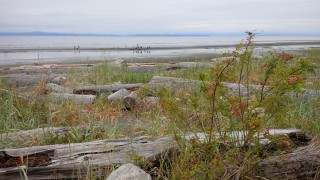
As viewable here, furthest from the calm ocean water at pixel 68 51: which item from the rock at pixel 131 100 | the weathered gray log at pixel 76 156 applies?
the weathered gray log at pixel 76 156

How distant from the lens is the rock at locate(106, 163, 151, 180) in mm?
3135

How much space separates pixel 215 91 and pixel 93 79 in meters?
7.87

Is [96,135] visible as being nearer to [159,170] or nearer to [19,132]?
[19,132]

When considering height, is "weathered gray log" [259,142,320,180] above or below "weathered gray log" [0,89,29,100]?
below

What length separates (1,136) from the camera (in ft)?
15.1

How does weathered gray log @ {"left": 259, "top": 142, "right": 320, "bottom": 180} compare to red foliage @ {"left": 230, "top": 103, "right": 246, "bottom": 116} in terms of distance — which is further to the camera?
weathered gray log @ {"left": 259, "top": 142, "right": 320, "bottom": 180}

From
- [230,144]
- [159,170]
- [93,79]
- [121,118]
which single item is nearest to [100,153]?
[159,170]

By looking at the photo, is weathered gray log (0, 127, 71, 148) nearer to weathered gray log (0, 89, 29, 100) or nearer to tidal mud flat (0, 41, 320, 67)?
weathered gray log (0, 89, 29, 100)

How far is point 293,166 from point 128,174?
163cm

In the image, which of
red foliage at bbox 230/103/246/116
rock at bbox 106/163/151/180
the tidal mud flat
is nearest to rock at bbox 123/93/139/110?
rock at bbox 106/163/151/180

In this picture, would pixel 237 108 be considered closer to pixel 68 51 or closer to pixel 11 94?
pixel 11 94

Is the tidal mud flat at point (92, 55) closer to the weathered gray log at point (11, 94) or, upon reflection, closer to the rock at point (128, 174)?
the weathered gray log at point (11, 94)

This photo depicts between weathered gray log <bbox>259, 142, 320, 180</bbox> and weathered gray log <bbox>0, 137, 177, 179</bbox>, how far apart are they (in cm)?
96

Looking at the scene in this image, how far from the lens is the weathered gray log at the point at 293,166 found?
11.5 feet
